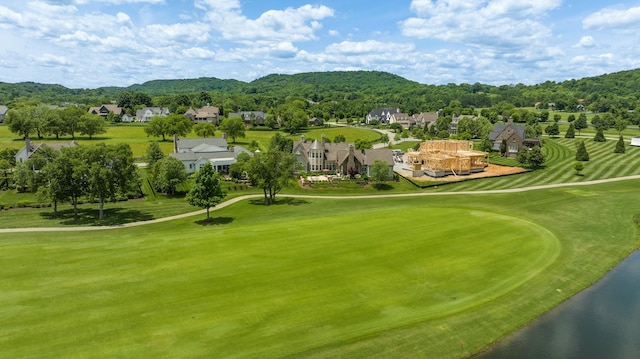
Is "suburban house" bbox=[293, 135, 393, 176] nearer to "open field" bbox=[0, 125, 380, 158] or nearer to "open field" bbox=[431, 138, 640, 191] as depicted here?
"open field" bbox=[431, 138, 640, 191]

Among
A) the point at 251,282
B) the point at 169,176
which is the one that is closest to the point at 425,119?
the point at 169,176

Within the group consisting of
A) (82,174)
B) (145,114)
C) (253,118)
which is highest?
(145,114)

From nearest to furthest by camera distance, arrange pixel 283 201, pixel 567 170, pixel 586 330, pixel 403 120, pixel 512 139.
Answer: pixel 586 330, pixel 283 201, pixel 567 170, pixel 512 139, pixel 403 120

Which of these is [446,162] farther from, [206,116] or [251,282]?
[206,116]

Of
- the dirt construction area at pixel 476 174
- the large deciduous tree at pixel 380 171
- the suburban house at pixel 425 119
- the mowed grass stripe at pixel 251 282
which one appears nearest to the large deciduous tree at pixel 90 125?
the mowed grass stripe at pixel 251 282

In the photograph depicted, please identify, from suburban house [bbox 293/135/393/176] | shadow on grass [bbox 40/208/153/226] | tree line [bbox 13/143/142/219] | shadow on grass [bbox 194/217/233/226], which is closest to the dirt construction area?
suburban house [bbox 293/135/393/176]
